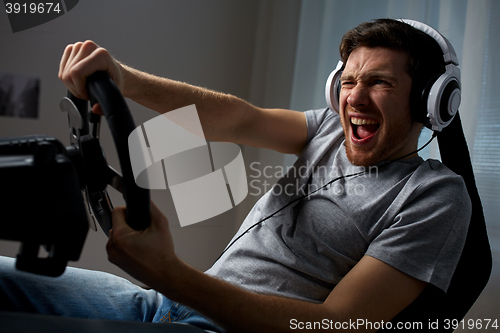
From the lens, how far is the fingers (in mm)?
662

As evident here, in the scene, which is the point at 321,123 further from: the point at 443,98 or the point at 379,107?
the point at 443,98

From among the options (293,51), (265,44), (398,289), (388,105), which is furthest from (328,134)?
(265,44)

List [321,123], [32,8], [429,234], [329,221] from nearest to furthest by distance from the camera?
[429,234]
[329,221]
[321,123]
[32,8]

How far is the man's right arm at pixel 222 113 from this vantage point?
1047 millimetres

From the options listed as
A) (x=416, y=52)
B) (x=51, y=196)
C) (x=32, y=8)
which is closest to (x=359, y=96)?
(x=416, y=52)

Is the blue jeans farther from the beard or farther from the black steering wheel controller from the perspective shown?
the beard

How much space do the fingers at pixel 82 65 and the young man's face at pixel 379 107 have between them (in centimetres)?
65

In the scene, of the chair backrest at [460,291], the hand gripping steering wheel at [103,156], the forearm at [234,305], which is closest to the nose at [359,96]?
the chair backrest at [460,291]

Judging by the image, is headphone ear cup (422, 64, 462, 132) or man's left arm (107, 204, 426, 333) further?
headphone ear cup (422, 64, 462, 132)

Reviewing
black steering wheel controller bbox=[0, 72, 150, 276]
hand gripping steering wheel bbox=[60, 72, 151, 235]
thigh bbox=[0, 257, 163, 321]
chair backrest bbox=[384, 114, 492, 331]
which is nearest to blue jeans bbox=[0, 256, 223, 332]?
thigh bbox=[0, 257, 163, 321]

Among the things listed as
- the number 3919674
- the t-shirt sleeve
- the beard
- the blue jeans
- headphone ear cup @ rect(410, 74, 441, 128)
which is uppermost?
the number 3919674

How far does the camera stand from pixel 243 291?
742mm

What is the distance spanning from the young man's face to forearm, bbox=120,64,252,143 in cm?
34

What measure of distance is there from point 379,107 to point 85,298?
0.88 m
